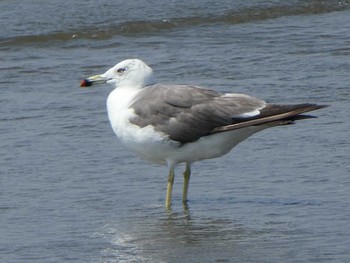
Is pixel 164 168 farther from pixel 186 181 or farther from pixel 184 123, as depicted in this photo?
pixel 184 123

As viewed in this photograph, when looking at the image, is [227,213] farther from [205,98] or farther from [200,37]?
[200,37]

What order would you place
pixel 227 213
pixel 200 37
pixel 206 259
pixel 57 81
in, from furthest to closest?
pixel 200 37 < pixel 57 81 < pixel 227 213 < pixel 206 259

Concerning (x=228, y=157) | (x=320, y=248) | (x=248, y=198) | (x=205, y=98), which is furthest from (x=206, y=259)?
(x=228, y=157)

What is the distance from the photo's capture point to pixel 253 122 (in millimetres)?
6922

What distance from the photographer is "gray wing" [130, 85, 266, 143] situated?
707 cm

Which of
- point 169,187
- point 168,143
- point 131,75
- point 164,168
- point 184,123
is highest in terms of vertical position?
point 131,75

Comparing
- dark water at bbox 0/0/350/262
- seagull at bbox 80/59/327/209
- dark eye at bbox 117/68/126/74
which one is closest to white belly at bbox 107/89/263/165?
seagull at bbox 80/59/327/209

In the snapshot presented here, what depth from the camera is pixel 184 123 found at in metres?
7.11

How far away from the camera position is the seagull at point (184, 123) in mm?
7055

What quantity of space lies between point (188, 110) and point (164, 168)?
77 centimetres

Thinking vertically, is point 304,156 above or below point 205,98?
below

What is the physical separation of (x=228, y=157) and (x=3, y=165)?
1.52 meters

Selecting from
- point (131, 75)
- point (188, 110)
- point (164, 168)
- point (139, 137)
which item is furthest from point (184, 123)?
point (164, 168)

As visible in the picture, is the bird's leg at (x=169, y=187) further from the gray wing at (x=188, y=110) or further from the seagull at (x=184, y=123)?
the gray wing at (x=188, y=110)
